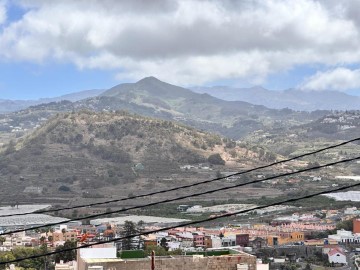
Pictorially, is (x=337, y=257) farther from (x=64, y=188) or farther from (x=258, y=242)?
(x=64, y=188)

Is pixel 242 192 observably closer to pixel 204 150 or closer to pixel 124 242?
pixel 204 150

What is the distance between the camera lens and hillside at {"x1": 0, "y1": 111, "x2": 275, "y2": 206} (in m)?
78.1

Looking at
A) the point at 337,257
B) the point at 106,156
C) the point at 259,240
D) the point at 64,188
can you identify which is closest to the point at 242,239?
the point at 259,240

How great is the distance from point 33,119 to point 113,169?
4046 inches

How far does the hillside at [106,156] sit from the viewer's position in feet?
256

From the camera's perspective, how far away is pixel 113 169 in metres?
85.0

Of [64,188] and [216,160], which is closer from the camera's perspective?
[64,188]

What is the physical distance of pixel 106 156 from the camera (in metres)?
91.5

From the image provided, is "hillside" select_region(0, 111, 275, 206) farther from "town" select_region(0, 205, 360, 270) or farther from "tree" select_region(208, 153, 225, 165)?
"town" select_region(0, 205, 360, 270)

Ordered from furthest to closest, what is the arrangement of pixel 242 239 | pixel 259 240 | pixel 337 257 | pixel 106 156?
pixel 106 156 < pixel 259 240 < pixel 242 239 < pixel 337 257

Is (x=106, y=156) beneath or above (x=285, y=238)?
above

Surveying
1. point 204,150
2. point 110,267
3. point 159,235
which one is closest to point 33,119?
point 204,150

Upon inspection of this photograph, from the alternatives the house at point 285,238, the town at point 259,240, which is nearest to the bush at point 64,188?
the town at point 259,240

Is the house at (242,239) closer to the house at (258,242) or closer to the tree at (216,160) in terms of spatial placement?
the house at (258,242)
